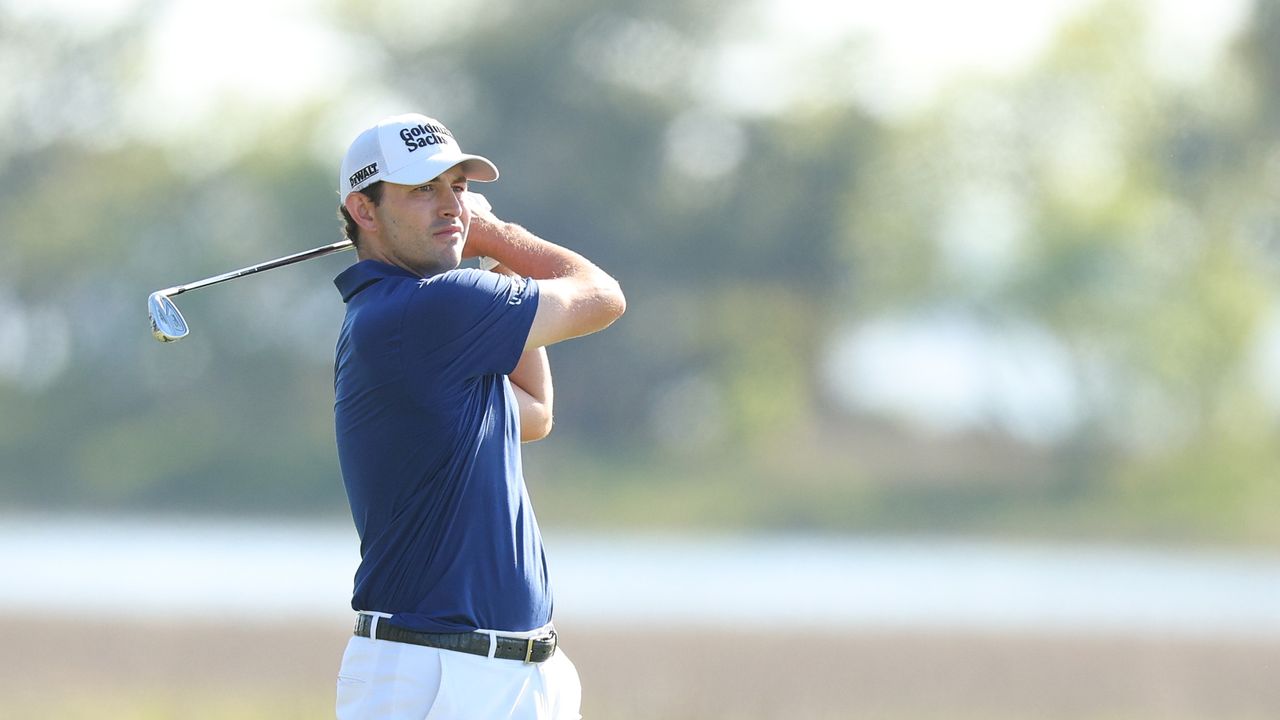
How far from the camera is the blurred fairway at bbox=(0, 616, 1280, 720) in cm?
1460

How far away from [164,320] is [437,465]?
1.44m

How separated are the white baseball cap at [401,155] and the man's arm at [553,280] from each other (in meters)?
0.24

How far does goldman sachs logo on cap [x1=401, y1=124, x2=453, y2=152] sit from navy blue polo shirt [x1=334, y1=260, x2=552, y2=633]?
39 centimetres

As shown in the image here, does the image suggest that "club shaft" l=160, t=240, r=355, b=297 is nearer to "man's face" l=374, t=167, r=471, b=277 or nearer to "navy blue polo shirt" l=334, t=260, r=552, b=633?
"man's face" l=374, t=167, r=471, b=277

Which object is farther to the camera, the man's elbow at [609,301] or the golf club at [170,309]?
the golf club at [170,309]

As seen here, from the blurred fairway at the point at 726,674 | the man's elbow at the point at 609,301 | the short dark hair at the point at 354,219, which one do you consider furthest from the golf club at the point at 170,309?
the blurred fairway at the point at 726,674

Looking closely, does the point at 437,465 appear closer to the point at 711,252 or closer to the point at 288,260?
the point at 288,260

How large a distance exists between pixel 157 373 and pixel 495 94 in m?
10.2

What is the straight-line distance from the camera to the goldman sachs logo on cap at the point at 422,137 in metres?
6.44

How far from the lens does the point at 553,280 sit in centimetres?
653

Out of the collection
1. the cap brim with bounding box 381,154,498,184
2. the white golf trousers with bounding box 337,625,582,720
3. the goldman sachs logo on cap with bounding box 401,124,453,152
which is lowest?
the white golf trousers with bounding box 337,625,582,720

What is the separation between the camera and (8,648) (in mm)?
18500

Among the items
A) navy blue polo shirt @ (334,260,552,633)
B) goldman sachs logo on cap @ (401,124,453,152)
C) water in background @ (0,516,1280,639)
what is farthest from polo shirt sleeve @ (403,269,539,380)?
water in background @ (0,516,1280,639)

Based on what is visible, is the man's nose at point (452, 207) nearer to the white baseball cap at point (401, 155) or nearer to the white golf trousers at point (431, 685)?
the white baseball cap at point (401, 155)
